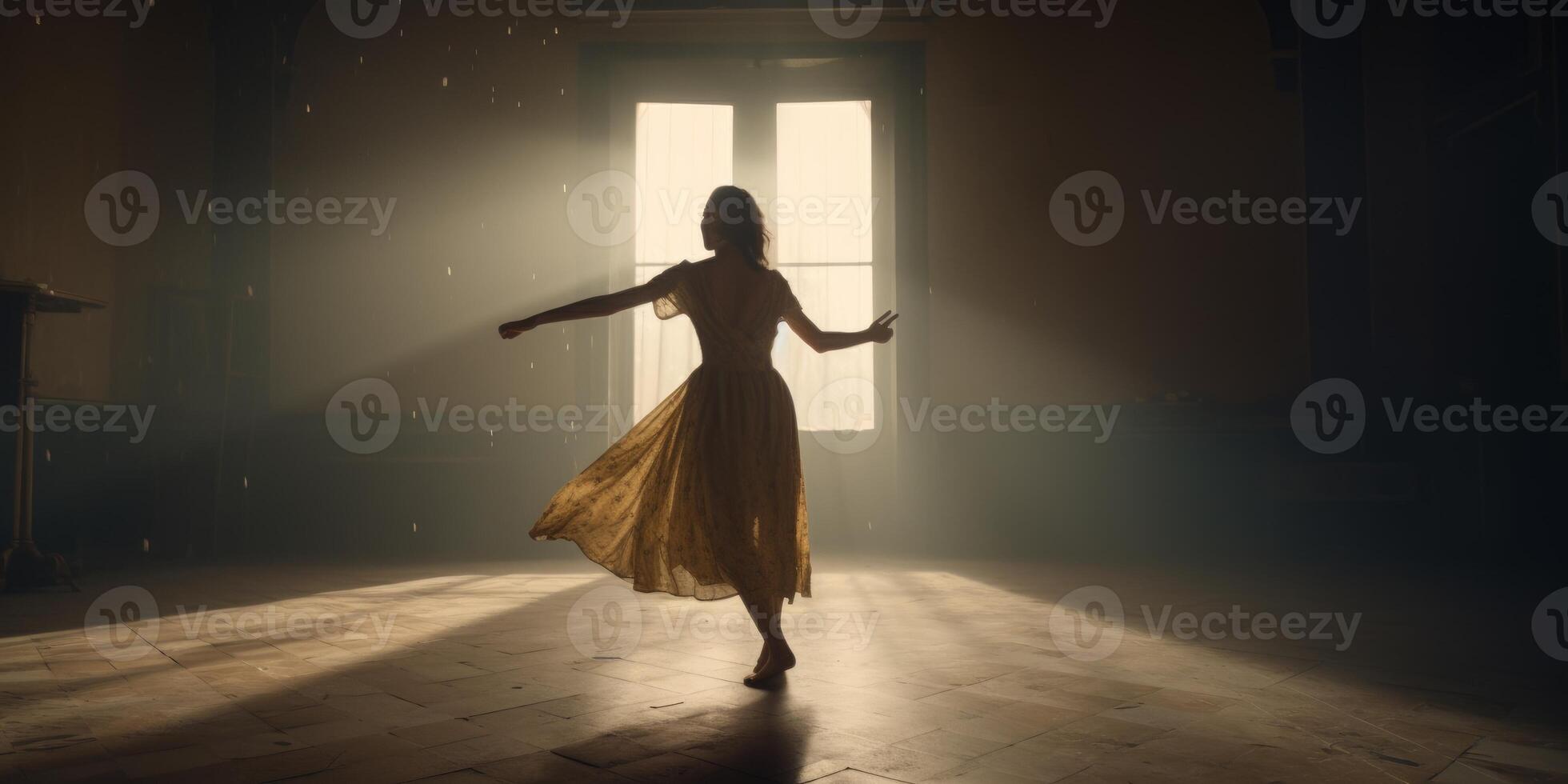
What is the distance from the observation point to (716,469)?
107 inches

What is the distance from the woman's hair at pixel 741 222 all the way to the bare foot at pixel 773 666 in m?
1.09

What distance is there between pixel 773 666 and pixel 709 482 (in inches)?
20.8

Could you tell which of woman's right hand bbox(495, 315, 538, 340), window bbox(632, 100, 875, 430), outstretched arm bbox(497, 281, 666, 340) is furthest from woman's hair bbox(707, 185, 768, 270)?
window bbox(632, 100, 875, 430)

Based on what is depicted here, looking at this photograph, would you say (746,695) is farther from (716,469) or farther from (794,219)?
(794,219)

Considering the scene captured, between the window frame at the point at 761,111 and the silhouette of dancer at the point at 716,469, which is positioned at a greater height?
the window frame at the point at 761,111

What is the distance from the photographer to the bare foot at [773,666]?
2584 mm

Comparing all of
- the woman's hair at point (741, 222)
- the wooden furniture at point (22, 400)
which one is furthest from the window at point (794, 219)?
the woman's hair at point (741, 222)

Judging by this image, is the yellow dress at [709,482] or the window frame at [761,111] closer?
the yellow dress at [709,482]

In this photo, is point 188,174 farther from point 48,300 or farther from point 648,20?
point 648,20

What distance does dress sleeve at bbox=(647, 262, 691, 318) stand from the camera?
2.78 m

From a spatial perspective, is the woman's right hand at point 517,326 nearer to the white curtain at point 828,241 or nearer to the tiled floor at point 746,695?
the tiled floor at point 746,695

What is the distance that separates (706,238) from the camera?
285 centimetres

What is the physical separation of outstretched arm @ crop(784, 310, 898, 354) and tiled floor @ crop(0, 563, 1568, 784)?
0.97 m

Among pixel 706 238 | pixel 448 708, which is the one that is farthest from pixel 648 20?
pixel 448 708
